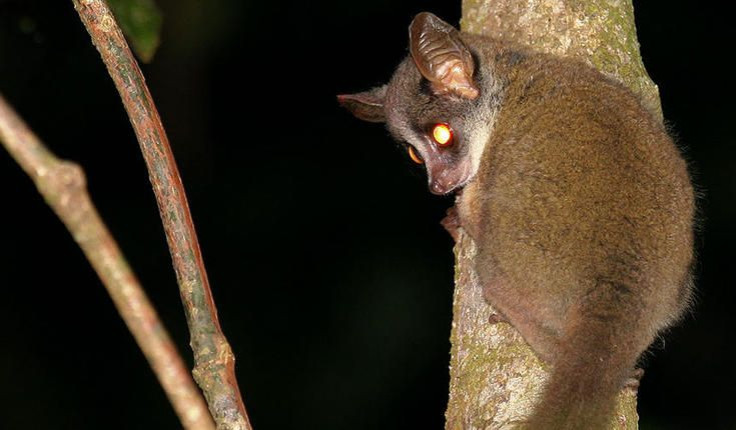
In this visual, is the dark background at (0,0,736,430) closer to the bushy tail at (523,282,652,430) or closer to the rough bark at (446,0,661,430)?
the rough bark at (446,0,661,430)

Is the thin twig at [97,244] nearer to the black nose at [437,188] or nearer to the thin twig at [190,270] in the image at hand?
the thin twig at [190,270]

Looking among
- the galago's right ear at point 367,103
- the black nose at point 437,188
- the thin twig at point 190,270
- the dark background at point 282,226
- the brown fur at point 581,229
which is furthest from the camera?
the dark background at point 282,226

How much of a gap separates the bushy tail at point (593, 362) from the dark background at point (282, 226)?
4612 mm

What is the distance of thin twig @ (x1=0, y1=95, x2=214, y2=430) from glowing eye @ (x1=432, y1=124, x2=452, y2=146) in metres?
3.01

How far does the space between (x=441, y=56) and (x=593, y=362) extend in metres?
1.68

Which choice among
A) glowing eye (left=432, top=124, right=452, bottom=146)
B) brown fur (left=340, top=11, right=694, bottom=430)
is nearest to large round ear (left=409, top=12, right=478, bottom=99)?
glowing eye (left=432, top=124, right=452, bottom=146)

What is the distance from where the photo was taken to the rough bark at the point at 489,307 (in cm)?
330

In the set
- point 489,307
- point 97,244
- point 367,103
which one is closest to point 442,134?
point 367,103

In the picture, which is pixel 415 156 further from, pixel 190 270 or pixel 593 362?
pixel 190 270

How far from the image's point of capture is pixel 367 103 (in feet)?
16.1

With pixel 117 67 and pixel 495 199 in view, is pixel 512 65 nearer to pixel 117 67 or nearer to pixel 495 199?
pixel 495 199

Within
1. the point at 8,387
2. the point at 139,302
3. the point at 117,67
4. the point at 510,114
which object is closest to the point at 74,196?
the point at 139,302

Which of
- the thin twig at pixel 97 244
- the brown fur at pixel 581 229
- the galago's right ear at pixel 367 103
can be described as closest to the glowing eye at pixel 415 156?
the galago's right ear at pixel 367 103

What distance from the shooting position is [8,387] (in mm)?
7805
